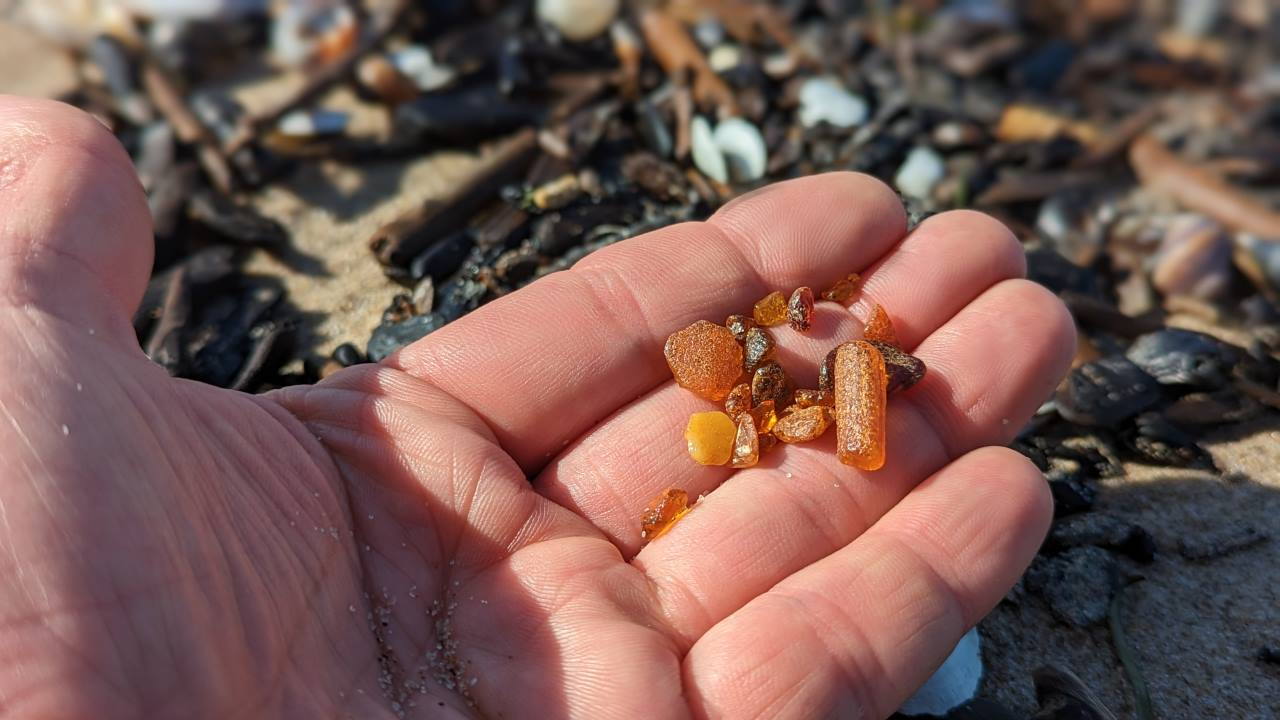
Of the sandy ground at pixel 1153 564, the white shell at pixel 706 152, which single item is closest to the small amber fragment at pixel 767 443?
the sandy ground at pixel 1153 564

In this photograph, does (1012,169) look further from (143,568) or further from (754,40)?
(143,568)

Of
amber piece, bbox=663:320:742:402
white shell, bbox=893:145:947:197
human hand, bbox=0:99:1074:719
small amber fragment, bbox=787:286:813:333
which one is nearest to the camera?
human hand, bbox=0:99:1074:719

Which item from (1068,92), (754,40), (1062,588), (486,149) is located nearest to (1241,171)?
(1068,92)

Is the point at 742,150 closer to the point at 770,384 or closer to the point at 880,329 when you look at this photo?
the point at 880,329

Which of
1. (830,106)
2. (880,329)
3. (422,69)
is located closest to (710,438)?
(880,329)

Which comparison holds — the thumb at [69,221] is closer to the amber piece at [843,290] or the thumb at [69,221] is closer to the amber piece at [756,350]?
the amber piece at [756,350]

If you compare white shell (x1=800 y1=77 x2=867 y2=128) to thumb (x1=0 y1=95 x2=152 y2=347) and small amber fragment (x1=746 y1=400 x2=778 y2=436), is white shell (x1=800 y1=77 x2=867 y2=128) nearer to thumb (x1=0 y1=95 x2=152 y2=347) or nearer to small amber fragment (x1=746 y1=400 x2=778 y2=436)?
small amber fragment (x1=746 y1=400 x2=778 y2=436)

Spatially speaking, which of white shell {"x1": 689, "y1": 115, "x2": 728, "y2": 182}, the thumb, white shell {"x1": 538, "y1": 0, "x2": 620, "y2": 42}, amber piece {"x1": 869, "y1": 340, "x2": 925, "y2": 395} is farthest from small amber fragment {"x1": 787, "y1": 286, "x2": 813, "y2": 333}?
white shell {"x1": 538, "y1": 0, "x2": 620, "y2": 42}
